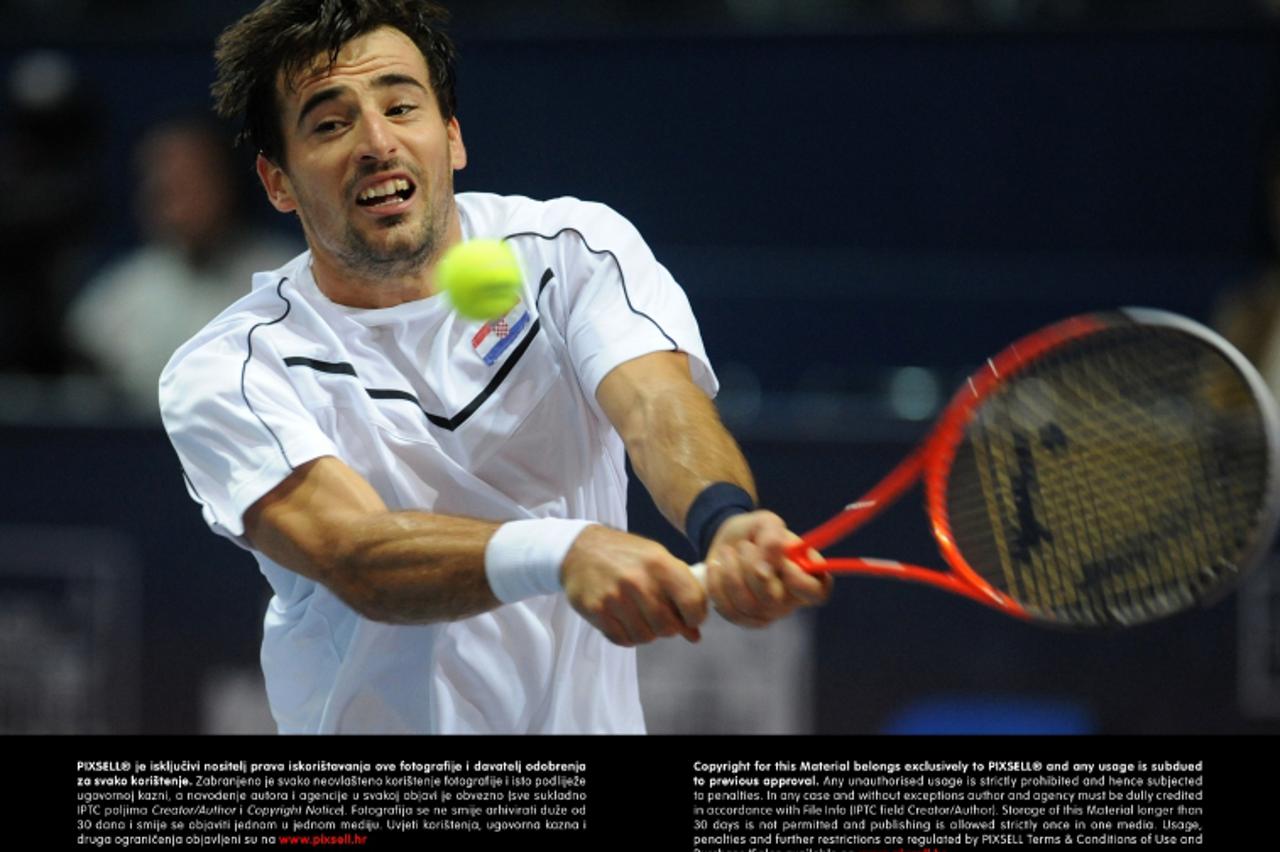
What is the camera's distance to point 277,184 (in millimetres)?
3232

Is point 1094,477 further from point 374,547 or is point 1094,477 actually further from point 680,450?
point 374,547

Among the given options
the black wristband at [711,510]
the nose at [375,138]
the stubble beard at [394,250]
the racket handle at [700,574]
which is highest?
the nose at [375,138]

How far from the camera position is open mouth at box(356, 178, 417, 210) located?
3027 mm

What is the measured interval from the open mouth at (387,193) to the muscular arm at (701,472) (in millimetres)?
436

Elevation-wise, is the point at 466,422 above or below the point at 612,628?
above

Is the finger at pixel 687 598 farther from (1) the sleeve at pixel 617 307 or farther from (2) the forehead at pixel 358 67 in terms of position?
(2) the forehead at pixel 358 67

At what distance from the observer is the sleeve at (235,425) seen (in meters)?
2.89

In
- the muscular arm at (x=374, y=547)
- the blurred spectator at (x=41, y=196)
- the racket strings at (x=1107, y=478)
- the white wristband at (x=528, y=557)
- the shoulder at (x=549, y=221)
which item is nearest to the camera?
the white wristband at (x=528, y=557)

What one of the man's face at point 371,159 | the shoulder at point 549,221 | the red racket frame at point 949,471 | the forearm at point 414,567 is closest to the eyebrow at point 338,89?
the man's face at point 371,159

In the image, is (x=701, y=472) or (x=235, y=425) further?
(x=235, y=425)

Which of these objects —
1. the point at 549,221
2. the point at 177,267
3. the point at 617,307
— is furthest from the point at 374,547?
the point at 177,267

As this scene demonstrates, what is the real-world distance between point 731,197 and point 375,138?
2.93 meters

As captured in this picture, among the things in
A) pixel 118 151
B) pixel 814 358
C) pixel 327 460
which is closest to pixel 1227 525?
pixel 327 460

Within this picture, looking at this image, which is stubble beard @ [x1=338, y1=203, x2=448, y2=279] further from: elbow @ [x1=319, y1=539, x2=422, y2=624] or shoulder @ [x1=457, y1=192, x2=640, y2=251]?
elbow @ [x1=319, y1=539, x2=422, y2=624]
